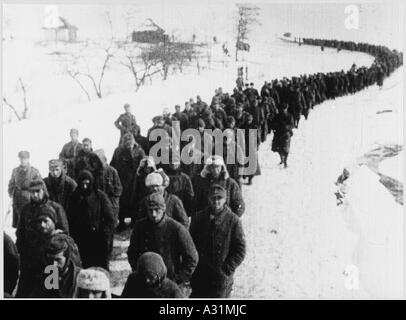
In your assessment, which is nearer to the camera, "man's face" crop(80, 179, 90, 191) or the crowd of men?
the crowd of men

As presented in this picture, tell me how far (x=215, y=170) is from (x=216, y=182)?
0.40ft

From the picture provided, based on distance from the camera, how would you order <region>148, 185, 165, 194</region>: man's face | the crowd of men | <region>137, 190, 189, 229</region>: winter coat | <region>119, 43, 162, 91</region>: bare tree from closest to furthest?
the crowd of men → <region>137, 190, 189, 229</region>: winter coat → <region>148, 185, 165, 194</region>: man's face → <region>119, 43, 162, 91</region>: bare tree

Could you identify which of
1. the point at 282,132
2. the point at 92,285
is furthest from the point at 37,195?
the point at 282,132

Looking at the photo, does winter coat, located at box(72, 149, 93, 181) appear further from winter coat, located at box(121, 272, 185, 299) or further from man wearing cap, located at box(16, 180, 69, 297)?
winter coat, located at box(121, 272, 185, 299)

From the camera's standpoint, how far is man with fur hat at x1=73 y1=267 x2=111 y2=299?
645 cm

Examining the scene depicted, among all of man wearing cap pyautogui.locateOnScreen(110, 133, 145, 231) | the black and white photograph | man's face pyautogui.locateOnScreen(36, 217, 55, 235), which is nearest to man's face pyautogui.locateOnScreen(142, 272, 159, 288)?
the black and white photograph

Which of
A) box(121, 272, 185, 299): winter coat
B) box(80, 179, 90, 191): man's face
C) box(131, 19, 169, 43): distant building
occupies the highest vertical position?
box(131, 19, 169, 43): distant building

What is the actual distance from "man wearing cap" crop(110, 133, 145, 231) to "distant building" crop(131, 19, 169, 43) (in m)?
0.95

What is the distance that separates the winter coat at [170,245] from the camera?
629 cm

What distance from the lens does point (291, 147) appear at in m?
6.82

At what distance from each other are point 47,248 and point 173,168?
4.68ft

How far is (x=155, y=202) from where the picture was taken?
20.7ft

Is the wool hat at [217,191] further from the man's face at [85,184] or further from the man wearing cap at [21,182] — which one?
the man wearing cap at [21,182]
